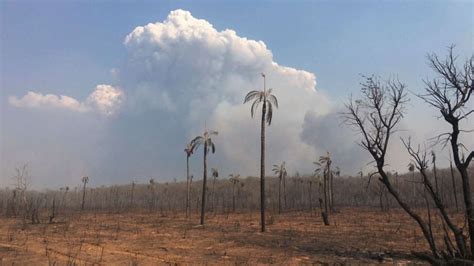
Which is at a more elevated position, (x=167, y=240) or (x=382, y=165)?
(x=382, y=165)

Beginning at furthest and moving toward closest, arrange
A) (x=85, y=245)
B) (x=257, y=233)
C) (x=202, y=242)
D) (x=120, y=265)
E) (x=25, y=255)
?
(x=257, y=233), (x=202, y=242), (x=85, y=245), (x=25, y=255), (x=120, y=265)

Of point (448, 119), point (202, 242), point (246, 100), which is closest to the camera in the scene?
point (448, 119)

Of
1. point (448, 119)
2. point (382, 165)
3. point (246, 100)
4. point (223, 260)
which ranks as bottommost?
point (223, 260)

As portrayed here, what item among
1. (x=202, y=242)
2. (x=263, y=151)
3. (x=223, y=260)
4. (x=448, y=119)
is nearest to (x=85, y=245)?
(x=202, y=242)

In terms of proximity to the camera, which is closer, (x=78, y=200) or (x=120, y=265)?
(x=120, y=265)

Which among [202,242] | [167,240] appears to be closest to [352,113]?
[202,242]

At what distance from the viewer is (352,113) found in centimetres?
1541

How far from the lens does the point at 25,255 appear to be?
51.2ft

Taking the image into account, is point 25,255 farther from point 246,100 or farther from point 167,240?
point 246,100

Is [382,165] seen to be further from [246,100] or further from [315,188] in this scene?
[315,188]

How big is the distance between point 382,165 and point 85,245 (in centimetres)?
1406

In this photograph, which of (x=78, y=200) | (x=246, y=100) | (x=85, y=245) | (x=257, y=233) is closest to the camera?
(x=85, y=245)

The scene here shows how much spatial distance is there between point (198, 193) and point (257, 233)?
74128mm

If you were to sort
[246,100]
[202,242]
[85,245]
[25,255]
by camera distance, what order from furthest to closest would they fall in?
1. [246,100]
2. [202,242]
3. [85,245]
4. [25,255]
